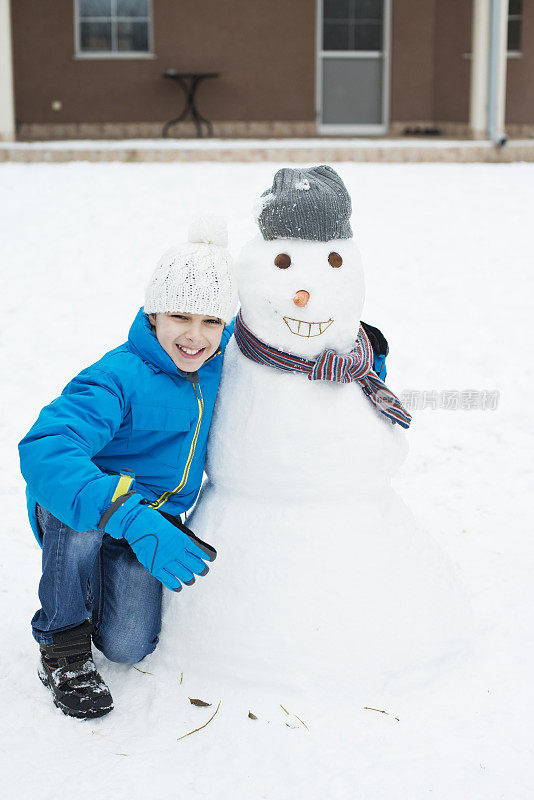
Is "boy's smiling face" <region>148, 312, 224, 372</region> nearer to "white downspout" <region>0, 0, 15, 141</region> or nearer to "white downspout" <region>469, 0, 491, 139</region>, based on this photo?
"white downspout" <region>0, 0, 15, 141</region>

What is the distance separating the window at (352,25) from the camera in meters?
12.9

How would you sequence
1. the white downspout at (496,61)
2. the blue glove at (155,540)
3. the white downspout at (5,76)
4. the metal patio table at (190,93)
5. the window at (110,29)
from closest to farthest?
the blue glove at (155,540), the white downspout at (5,76), the white downspout at (496,61), the metal patio table at (190,93), the window at (110,29)

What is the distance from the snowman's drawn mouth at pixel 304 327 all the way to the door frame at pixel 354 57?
37.0 ft

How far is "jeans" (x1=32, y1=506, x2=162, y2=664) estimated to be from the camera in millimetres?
2311

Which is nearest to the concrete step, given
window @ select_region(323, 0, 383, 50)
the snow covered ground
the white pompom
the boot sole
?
the snow covered ground

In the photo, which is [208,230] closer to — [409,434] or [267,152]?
[409,434]

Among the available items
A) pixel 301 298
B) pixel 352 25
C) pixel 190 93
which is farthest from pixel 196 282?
pixel 352 25

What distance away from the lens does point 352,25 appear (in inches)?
511

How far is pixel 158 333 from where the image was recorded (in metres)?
2.39

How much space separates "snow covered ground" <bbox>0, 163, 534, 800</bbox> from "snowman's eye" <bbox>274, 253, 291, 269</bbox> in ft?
3.73

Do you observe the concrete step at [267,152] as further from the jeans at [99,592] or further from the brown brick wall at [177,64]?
the jeans at [99,592]

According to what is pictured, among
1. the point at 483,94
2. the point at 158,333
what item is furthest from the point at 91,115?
the point at 158,333

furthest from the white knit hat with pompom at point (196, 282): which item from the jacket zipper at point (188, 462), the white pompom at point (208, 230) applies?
the jacket zipper at point (188, 462)

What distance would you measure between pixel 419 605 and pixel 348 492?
0.36 meters
